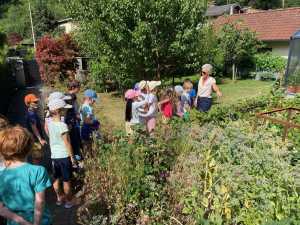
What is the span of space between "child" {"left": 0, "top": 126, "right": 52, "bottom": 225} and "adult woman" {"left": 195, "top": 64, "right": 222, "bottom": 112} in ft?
17.3

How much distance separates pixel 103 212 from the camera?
4.24 m

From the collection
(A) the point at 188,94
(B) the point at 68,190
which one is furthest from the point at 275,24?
(B) the point at 68,190

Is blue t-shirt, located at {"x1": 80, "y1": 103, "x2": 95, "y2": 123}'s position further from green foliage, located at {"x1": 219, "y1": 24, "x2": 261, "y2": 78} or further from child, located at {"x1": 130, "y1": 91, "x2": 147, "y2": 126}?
green foliage, located at {"x1": 219, "y1": 24, "x2": 261, "y2": 78}

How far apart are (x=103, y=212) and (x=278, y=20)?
94.2 ft

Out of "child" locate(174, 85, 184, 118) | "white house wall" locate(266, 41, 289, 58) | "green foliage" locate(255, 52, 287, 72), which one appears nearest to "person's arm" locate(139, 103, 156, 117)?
"child" locate(174, 85, 184, 118)

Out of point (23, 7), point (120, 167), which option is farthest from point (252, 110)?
point (23, 7)

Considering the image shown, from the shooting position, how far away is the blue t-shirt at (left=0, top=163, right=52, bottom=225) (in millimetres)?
2777

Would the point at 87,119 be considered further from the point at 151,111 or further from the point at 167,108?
the point at 167,108

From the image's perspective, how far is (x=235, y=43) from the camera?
23.8m

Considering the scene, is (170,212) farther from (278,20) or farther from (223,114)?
(278,20)

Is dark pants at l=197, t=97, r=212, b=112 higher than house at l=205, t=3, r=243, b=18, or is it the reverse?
house at l=205, t=3, r=243, b=18

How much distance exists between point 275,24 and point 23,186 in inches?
1160

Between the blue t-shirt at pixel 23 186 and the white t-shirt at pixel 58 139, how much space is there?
180 centimetres

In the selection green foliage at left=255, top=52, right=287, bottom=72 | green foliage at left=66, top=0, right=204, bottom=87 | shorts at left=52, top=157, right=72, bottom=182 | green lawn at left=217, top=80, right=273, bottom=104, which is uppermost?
green foliage at left=66, top=0, right=204, bottom=87
